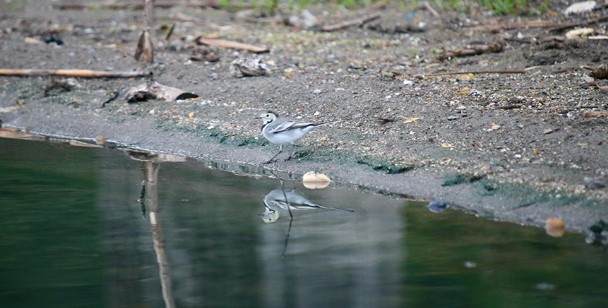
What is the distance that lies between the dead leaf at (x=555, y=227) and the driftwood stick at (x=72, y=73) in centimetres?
687

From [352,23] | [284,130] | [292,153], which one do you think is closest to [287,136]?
[284,130]

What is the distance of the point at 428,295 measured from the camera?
5.78 meters

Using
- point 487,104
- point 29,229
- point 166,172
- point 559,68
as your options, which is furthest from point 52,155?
point 559,68

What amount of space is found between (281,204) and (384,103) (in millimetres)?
2476

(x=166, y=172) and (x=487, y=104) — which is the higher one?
(x=487, y=104)

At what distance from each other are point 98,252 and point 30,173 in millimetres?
3093

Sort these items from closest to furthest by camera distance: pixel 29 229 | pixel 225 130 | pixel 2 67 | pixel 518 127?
pixel 29 229 → pixel 518 127 → pixel 225 130 → pixel 2 67

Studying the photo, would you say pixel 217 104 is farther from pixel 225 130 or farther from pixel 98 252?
pixel 98 252

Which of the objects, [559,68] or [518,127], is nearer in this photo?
[518,127]

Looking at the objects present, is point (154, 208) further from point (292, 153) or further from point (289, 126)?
point (292, 153)

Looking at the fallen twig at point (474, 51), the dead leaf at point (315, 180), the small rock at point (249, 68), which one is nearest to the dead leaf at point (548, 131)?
the dead leaf at point (315, 180)

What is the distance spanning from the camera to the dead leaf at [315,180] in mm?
8812

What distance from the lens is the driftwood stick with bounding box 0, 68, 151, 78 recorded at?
12.6m

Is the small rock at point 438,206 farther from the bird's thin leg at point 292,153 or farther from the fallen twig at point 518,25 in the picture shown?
the fallen twig at point 518,25
